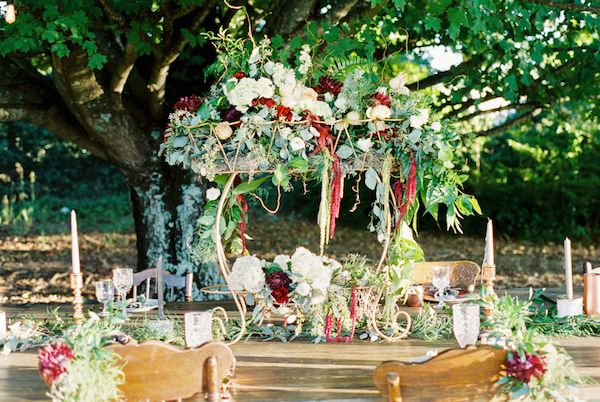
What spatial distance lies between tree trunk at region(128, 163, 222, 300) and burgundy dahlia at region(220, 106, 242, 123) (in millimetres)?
3002

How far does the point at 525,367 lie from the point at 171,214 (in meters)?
4.84

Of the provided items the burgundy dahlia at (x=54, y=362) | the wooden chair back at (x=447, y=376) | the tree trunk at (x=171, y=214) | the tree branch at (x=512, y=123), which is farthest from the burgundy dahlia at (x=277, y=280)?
the tree branch at (x=512, y=123)

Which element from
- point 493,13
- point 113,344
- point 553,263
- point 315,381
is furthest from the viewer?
point 553,263

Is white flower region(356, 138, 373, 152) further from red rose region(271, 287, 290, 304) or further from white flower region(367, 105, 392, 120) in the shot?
red rose region(271, 287, 290, 304)

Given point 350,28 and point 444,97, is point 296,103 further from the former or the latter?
point 444,97

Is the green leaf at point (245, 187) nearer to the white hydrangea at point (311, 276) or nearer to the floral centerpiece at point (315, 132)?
the floral centerpiece at point (315, 132)

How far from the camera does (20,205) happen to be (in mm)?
15031

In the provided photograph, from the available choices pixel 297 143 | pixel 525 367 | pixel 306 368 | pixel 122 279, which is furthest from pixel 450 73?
pixel 525 367

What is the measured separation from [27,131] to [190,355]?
1396 centimetres

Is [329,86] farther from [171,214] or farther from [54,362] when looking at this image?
[171,214]

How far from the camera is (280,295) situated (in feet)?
15.6

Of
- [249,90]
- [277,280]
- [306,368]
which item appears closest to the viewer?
[306,368]

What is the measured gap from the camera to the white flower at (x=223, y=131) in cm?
451

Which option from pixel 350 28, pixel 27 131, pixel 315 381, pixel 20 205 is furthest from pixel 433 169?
pixel 27 131
